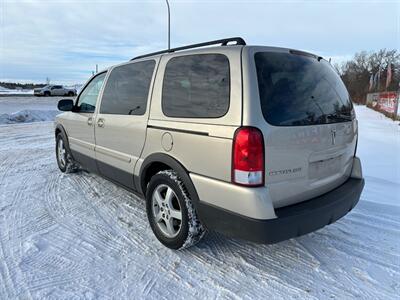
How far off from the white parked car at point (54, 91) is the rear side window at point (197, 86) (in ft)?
139

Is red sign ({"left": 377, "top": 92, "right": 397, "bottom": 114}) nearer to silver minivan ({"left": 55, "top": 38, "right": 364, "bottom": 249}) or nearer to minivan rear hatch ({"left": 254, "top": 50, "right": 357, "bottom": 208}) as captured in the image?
minivan rear hatch ({"left": 254, "top": 50, "right": 357, "bottom": 208})

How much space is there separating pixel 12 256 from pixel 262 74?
2.75 metres

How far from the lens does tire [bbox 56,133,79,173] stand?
539 cm

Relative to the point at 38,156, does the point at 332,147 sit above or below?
above

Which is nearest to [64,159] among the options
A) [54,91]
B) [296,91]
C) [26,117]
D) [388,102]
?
[296,91]

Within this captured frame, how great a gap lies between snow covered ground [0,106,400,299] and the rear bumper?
0.44 meters

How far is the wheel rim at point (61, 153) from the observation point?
5.50m

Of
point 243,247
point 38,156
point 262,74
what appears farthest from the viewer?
point 38,156

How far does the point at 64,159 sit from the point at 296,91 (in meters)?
4.36

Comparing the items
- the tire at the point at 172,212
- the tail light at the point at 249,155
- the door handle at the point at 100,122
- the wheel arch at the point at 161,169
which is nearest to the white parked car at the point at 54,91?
the door handle at the point at 100,122

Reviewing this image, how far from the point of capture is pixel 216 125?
2451mm

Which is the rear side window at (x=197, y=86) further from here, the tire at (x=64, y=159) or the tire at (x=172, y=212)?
the tire at (x=64, y=159)

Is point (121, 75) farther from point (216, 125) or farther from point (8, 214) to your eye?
point (8, 214)

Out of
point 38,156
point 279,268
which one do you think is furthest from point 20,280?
point 38,156
